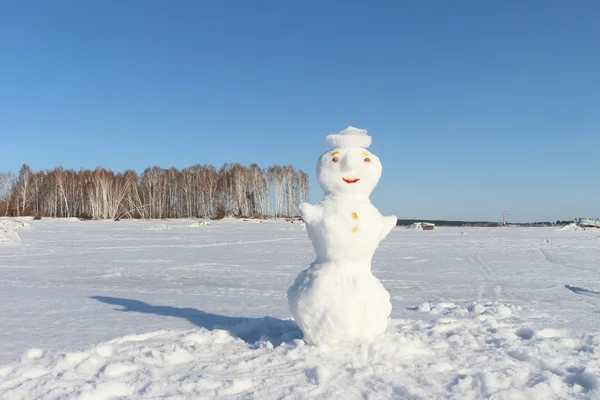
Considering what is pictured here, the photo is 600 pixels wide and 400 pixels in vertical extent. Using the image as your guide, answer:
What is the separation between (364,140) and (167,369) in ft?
8.30

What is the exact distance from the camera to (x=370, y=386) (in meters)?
3.32

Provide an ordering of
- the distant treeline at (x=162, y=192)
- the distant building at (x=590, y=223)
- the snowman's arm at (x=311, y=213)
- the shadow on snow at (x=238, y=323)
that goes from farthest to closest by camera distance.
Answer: the distant treeline at (x=162, y=192), the distant building at (x=590, y=223), the shadow on snow at (x=238, y=323), the snowman's arm at (x=311, y=213)

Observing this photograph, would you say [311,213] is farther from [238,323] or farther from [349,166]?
[238,323]

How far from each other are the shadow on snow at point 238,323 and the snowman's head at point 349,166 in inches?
58.6

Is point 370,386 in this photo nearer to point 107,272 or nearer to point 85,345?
point 85,345

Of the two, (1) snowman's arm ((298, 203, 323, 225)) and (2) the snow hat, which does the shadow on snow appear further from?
(2) the snow hat

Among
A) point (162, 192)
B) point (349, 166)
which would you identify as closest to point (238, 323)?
point (349, 166)

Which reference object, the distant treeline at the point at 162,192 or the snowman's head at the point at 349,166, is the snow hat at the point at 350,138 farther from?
the distant treeline at the point at 162,192

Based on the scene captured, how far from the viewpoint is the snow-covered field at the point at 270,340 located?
11.0ft

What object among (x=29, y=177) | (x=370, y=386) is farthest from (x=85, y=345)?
(x=29, y=177)

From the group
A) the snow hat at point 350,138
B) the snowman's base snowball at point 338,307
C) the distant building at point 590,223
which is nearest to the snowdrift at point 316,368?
the snowman's base snowball at point 338,307

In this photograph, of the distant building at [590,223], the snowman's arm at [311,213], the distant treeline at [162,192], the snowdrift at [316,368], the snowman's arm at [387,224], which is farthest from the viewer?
the distant treeline at [162,192]

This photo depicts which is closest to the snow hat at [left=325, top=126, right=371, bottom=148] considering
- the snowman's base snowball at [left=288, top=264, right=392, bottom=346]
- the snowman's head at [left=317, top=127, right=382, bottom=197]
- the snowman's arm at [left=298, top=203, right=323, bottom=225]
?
the snowman's head at [left=317, top=127, right=382, bottom=197]

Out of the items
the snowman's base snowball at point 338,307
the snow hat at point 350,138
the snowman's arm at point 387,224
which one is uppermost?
the snow hat at point 350,138
